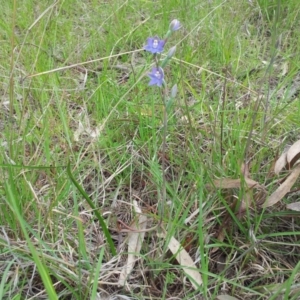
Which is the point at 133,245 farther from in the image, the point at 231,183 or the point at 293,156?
the point at 293,156

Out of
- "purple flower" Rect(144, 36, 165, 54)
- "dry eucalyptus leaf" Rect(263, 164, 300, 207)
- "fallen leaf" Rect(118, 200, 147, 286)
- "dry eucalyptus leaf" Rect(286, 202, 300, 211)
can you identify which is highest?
"purple flower" Rect(144, 36, 165, 54)

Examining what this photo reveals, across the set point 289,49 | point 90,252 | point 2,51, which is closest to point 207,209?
point 90,252

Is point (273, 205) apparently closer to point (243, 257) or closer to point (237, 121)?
point (243, 257)

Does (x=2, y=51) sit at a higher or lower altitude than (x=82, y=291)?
higher

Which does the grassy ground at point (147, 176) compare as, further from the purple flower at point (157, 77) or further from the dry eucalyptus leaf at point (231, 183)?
the purple flower at point (157, 77)

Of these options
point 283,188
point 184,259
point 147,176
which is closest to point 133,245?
point 184,259

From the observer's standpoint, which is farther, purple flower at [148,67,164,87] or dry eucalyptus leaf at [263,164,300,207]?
dry eucalyptus leaf at [263,164,300,207]

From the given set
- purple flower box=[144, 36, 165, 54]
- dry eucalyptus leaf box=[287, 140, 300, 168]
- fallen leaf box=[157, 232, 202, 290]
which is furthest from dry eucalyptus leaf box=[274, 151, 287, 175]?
purple flower box=[144, 36, 165, 54]

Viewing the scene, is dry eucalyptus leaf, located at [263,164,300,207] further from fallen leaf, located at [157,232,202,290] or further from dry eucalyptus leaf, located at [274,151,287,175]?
fallen leaf, located at [157,232,202,290]
